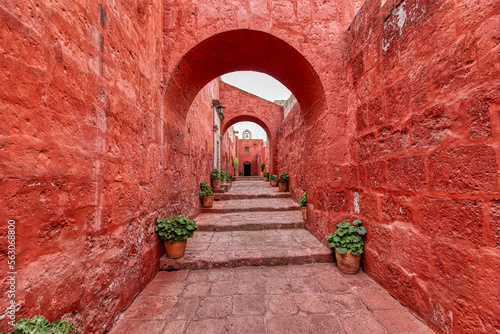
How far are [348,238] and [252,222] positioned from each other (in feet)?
5.69

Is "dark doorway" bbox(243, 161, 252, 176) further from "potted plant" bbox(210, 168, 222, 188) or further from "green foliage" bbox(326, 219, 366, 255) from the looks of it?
"green foliage" bbox(326, 219, 366, 255)

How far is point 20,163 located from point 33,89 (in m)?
0.37

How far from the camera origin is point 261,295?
179cm

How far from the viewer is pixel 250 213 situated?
14.2ft

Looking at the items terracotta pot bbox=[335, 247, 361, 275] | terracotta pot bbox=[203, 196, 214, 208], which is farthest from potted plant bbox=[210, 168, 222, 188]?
terracotta pot bbox=[335, 247, 361, 275]

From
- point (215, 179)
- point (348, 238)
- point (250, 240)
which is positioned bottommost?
point (250, 240)

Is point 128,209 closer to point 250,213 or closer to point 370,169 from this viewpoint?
point 370,169

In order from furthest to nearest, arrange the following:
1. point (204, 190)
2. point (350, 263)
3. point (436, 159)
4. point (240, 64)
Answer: point (204, 190), point (240, 64), point (350, 263), point (436, 159)

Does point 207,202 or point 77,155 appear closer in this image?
point 77,155

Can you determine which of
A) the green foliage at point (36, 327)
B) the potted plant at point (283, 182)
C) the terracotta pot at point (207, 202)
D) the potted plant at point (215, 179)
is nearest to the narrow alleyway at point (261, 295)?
the green foliage at point (36, 327)

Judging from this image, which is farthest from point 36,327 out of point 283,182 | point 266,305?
point 283,182

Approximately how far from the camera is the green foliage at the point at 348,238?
2.16 m

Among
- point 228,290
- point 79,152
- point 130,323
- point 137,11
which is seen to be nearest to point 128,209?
point 79,152

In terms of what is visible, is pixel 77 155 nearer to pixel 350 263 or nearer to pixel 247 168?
pixel 350 263
